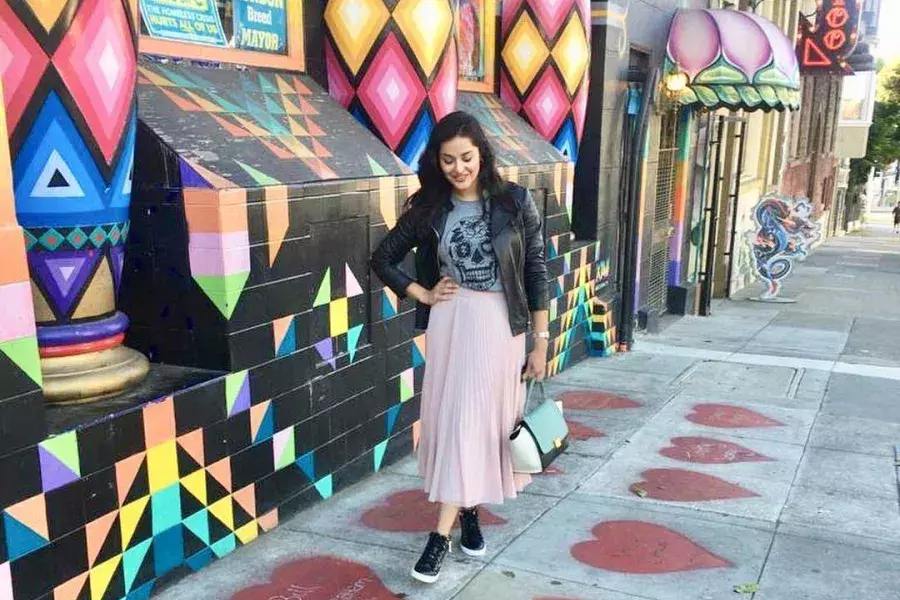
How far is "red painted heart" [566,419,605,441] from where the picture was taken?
581 centimetres

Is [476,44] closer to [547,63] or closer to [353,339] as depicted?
[547,63]

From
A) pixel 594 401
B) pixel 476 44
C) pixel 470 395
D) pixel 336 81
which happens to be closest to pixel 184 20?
pixel 336 81

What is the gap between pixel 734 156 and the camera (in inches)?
556

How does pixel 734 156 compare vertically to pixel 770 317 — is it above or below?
above

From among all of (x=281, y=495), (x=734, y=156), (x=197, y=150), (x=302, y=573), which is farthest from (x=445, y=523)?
(x=734, y=156)

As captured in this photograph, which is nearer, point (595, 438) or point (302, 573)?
point (302, 573)

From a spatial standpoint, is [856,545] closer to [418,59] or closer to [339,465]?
[339,465]

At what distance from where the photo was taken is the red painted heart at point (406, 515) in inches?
167

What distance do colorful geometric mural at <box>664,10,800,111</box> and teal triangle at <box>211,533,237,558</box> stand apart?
7.61 m

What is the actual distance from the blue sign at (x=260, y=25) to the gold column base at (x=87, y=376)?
6.75 feet

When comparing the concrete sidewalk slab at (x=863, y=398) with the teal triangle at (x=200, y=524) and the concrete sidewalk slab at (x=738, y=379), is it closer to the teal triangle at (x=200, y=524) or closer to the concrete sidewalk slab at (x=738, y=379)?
the concrete sidewalk slab at (x=738, y=379)

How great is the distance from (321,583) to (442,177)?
6.04 feet

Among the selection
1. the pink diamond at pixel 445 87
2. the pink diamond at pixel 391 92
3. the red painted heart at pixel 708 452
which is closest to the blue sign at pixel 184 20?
the pink diamond at pixel 391 92

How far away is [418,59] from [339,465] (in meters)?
2.44
